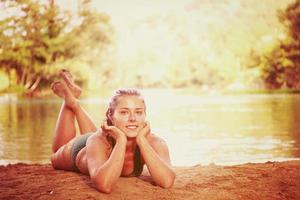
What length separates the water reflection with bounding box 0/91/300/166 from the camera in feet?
14.4

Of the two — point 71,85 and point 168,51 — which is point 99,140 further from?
point 168,51

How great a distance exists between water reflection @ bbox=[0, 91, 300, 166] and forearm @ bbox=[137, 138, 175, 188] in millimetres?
1957

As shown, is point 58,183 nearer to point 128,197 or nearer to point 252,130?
point 128,197

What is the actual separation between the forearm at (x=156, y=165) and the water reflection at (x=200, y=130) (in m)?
1.96

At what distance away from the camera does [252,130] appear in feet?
19.0

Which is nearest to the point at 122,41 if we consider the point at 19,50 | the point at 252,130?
the point at 19,50

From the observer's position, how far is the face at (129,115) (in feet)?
6.38

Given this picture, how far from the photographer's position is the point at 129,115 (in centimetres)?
195

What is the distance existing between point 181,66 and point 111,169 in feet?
24.8

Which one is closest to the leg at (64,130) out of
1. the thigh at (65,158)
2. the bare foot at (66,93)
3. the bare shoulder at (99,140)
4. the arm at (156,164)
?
the bare foot at (66,93)

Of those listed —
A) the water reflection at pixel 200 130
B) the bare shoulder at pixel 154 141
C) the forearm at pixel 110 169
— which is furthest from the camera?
the water reflection at pixel 200 130

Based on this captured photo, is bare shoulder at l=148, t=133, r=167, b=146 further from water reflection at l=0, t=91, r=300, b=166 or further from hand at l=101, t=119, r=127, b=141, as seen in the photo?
water reflection at l=0, t=91, r=300, b=166

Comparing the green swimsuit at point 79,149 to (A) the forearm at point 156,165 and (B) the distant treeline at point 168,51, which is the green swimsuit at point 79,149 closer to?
(A) the forearm at point 156,165

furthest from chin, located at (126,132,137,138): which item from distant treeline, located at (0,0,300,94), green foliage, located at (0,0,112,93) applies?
distant treeline, located at (0,0,300,94)
